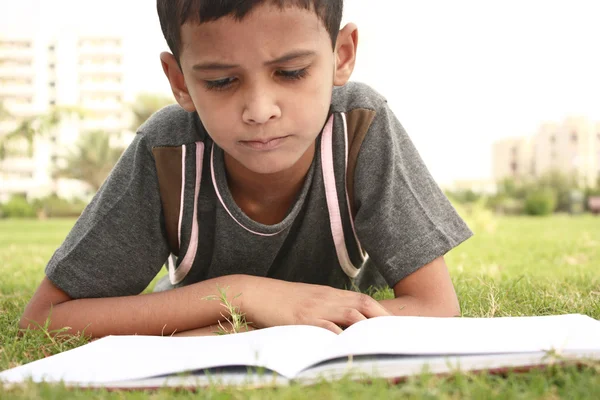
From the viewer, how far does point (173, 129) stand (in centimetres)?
222

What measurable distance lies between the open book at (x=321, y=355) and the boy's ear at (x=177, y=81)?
972mm

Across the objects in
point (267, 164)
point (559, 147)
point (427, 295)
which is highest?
point (267, 164)

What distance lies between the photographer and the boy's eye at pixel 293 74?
5.70 feet

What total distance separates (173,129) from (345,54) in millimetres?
659

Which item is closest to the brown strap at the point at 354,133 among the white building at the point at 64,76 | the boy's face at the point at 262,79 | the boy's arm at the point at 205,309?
the boy's face at the point at 262,79

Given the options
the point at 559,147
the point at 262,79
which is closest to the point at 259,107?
the point at 262,79

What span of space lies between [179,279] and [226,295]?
0.68 m

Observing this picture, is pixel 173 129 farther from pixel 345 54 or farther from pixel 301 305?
pixel 301 305

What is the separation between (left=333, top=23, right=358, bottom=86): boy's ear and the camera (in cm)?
208

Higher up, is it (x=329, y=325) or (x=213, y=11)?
(x=213, y=11)

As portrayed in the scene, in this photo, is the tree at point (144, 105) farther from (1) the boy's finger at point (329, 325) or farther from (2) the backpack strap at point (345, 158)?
(1) the boy's finger at point (329, 325)

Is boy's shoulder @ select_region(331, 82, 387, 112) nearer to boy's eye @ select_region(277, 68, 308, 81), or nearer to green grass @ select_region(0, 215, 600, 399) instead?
boy's eye @ select_region(277, 68, 308, 81)

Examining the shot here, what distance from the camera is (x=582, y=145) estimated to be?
151 ft

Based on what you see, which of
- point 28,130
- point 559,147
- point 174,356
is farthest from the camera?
point 559,147
